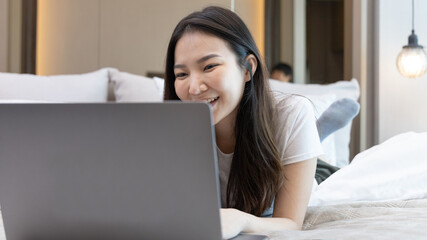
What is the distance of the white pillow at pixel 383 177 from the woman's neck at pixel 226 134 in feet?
1.11

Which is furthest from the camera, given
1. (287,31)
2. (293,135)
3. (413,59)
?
(287,31)

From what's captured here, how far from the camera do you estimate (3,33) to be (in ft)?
8.51

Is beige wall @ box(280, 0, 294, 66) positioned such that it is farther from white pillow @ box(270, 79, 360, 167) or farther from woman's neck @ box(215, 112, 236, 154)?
woman's neck @ box(215, 112, 236, 154)

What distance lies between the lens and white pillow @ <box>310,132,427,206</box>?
63.7 inches

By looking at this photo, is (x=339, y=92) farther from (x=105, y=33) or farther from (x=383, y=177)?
(x=105, y=33)

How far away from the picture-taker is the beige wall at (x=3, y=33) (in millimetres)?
2598

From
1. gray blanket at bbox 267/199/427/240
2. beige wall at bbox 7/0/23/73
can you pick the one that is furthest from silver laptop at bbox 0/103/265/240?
beige wall at bbox 7/0/23/73

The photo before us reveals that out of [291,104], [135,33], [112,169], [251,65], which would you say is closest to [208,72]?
[251,65]

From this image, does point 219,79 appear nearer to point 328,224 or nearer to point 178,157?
point 328,224

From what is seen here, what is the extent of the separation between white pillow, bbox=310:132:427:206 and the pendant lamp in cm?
100

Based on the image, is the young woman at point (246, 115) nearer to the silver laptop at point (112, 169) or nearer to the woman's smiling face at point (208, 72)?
the woman's smiling face at point (208, 72)

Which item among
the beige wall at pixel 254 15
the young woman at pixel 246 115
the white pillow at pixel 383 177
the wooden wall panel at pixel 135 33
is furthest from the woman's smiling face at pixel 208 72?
the beige wall at pixel 254 15

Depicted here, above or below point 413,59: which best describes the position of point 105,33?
above

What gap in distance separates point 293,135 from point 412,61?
5.42 ft
